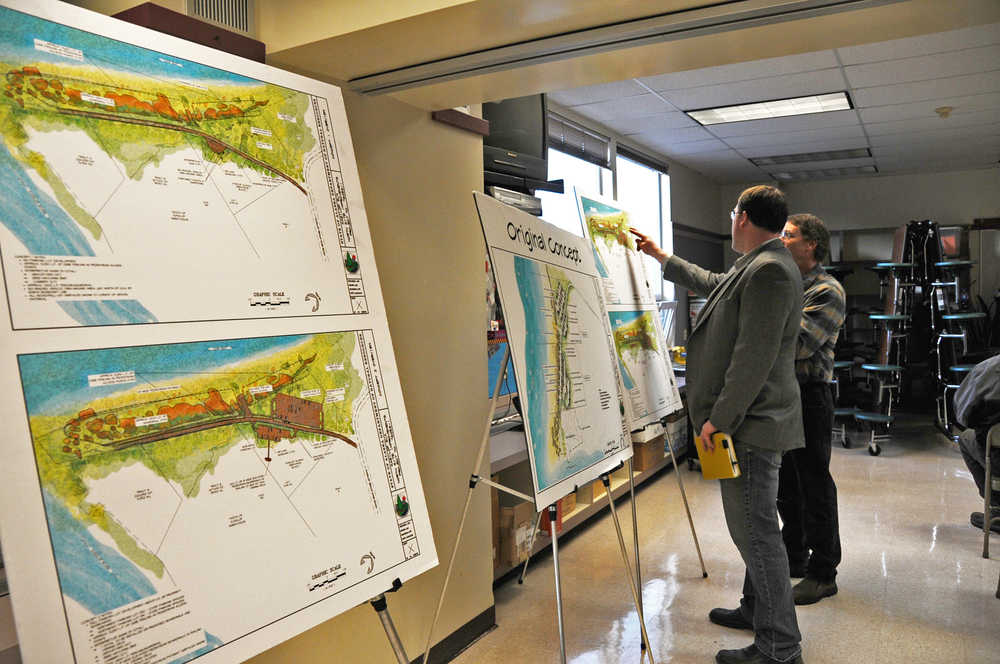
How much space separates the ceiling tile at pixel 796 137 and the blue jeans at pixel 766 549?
185 inches

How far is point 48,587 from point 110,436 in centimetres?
23

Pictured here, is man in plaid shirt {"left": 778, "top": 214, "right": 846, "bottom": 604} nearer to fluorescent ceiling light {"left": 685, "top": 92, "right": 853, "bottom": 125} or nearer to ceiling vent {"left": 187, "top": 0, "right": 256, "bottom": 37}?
ceiling vent {"left": 187, "top": 0, "right": 256, "bottom": 37}

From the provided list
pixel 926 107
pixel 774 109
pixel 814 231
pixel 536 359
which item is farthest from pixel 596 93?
pixel 536 359

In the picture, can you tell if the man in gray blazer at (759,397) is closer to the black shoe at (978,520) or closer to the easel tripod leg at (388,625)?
the easel tripod leg at (388,625)

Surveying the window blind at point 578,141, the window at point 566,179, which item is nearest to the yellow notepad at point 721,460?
the window at point 566,179

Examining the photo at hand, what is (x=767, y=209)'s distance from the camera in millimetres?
2588

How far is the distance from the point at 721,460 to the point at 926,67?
11.6 ft

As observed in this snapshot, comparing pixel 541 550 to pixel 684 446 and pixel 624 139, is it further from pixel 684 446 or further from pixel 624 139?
pixel 624 139

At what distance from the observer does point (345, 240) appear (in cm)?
164

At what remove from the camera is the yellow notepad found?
2.43 meters

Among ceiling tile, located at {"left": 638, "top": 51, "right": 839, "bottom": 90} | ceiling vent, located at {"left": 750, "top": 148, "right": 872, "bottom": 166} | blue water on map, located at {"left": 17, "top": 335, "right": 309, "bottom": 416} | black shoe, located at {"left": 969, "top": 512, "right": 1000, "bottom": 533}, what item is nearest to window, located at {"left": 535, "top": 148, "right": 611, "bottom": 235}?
ceiling tile, located at {"left": 638, "top": 51, "right": 839, "bottom": 90}

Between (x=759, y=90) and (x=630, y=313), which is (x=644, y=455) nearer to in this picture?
(x=630, y=313)

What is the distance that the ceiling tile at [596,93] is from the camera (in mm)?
4832

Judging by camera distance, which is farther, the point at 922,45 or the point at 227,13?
the point at 922,45
